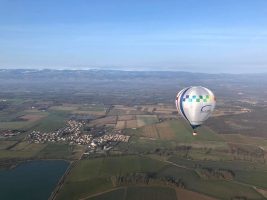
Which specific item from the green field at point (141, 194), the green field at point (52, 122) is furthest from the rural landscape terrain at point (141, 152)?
the green field at point (52, 122)

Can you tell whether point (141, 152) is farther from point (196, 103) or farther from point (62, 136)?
point (196, 103)

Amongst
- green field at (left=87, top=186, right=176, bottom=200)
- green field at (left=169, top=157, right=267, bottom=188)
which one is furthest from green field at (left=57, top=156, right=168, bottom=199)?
green field at (left=169, top=157, right=267, bottom=188)

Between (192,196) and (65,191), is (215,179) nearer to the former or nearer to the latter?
(192,196)

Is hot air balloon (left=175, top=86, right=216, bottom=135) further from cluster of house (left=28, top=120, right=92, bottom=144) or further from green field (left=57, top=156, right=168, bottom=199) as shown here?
cluster of house (left=28, top=120, right=92, bottom=144)

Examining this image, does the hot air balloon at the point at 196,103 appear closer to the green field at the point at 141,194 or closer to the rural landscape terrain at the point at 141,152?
the green field at the point at 141,194

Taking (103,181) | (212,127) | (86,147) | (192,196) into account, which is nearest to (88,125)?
(86,147)

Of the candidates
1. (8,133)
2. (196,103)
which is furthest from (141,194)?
(8,133)
